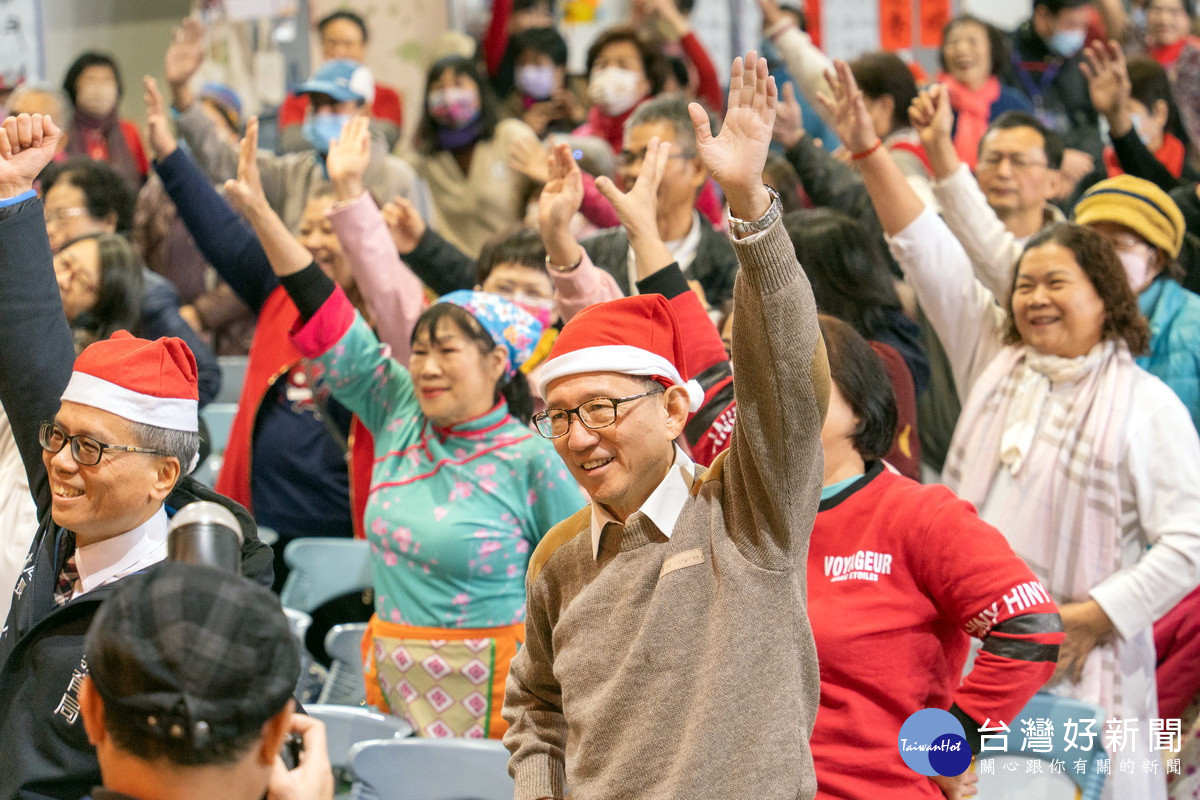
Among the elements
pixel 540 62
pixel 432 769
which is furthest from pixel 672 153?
pixel 540 62

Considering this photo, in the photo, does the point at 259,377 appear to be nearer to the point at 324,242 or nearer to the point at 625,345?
the point at 324,242

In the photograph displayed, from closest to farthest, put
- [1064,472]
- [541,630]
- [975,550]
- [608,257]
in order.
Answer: [541,630]
[975,550]
[1064,472]
[608,257]

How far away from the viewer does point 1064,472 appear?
2707 millimetres

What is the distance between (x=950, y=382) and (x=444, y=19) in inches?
187

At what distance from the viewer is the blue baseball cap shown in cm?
445

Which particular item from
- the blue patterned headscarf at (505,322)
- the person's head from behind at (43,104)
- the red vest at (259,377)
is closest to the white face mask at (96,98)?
the person's head from behind at (43,104)

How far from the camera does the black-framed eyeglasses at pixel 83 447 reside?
6.13 ft

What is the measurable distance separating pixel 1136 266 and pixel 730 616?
2111mm

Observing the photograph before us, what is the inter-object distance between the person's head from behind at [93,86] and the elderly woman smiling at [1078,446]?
3956mm

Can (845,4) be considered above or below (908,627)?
above

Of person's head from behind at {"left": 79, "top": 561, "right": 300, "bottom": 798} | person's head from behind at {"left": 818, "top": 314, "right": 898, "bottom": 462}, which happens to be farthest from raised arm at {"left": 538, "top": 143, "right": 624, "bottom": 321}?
person's head from behind at {"left": 79, "top": 561, "right": 300, "bottom": 798}

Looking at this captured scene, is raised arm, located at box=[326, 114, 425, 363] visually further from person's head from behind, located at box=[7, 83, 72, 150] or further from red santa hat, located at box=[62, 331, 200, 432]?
person's head from behind, located at box=[7, 83, 72, 150]

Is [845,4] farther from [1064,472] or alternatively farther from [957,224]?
[1064,472]

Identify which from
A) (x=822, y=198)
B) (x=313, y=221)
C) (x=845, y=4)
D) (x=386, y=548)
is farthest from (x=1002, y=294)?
(x=845, y=4)
